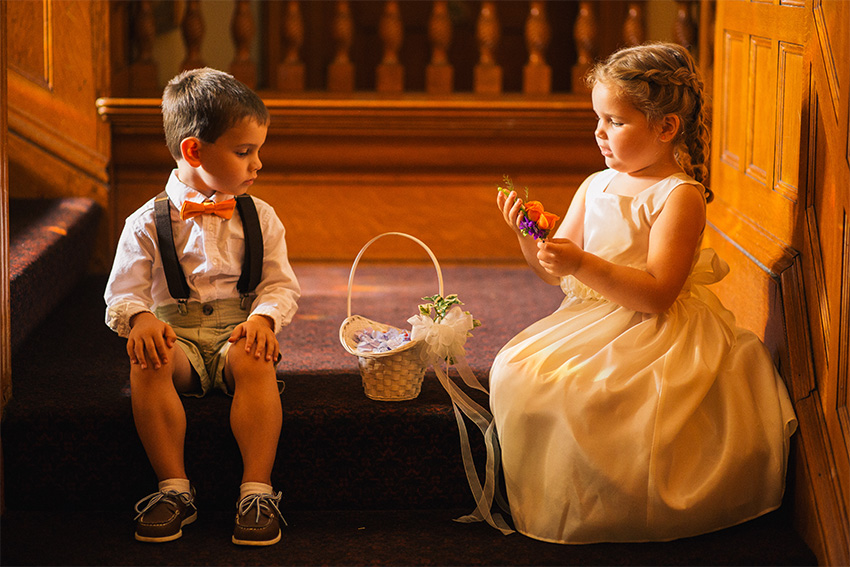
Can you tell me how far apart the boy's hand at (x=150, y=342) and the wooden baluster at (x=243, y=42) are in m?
2.03

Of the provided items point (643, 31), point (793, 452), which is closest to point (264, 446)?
point (793, 452)

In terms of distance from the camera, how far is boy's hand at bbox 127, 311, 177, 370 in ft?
5.99

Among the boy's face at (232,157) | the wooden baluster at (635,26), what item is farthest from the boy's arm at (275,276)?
the wooden baluster at (635,26)

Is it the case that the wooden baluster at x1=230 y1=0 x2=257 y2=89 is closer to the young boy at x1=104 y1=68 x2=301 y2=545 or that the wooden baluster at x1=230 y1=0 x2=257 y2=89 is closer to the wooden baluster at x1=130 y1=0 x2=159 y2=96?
the wooden baluster at x1=130 y1=0 x2=159 y2=96

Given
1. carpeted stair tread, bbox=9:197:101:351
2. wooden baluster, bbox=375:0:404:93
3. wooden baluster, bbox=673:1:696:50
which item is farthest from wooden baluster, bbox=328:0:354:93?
wooden baluster, bbox=673:1:696:50

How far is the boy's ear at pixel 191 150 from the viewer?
1956 mm

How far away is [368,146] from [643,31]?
1294 mm

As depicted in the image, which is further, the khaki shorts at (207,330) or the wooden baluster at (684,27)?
the wooden baluster at (684,27)

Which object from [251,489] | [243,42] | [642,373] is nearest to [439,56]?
[243,42]

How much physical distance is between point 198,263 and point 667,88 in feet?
3.65

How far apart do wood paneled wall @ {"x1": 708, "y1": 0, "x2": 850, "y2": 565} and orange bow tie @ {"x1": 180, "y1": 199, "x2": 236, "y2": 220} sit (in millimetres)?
1255

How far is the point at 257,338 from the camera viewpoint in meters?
1.89

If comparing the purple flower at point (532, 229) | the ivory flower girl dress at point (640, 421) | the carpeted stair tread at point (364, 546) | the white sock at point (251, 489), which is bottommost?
the carpeted stair tread at point (364, 546)

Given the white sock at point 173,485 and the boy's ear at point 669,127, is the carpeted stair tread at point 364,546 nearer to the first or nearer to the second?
the white sock at point 173,485
